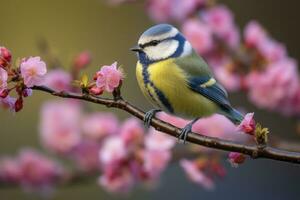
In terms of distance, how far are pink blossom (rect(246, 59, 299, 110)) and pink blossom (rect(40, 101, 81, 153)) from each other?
49cm

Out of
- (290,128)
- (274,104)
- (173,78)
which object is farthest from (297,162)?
(290,128)

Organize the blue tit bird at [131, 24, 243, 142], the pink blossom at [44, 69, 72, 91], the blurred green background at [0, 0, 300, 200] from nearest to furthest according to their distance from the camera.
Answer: the blue tit bird at [131, 24, 243, 142], the pink blossom at [44, 69, 72, 91], the blurred green background at [0, 0, 300, 200]

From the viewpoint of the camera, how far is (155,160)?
150cm

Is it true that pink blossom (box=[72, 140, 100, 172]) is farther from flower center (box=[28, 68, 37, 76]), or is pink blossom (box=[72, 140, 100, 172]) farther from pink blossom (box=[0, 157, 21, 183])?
flower center (box=[28, 68, 37, 76])

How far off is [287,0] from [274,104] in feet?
4.29

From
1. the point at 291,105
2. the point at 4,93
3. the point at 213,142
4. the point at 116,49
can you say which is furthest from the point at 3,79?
the point at 116,49

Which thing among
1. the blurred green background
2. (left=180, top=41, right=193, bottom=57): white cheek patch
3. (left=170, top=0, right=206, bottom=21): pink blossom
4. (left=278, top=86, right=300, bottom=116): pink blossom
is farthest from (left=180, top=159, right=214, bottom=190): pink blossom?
the blurred green background

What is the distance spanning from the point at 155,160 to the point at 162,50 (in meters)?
0.31

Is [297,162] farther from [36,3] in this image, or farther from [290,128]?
[36,3]

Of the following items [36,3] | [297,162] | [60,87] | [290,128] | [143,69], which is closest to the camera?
[297,162]

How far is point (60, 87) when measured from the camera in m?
1.72

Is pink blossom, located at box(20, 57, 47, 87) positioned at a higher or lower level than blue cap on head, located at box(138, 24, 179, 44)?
lower

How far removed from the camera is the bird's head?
4.14 feet

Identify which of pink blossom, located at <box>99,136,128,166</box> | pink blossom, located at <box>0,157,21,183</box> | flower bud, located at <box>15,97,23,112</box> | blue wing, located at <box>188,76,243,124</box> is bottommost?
flower bud, located at <box>15,97,23,112</box>
